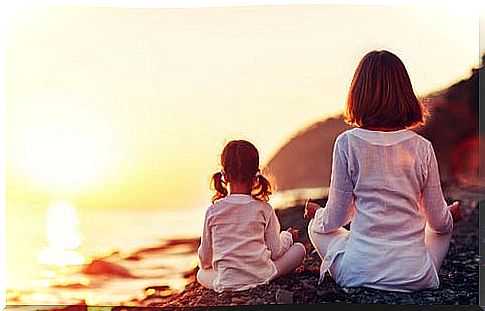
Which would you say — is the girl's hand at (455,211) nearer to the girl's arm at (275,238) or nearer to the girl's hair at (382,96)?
the girl's hair at (382,96)

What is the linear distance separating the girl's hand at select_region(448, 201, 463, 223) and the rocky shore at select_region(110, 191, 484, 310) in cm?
4

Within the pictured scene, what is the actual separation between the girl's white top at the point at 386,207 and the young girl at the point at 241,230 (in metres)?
0.32

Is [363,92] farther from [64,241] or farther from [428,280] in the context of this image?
[64,241]

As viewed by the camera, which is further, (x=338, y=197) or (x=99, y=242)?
(x=99, y=242)

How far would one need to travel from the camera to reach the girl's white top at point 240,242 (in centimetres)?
595

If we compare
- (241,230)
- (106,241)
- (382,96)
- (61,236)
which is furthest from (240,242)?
→ (382,96)

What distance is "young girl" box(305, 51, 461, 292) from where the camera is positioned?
231 inches

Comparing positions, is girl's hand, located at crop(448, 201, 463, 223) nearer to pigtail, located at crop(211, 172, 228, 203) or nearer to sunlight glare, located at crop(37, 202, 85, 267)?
pigtail, located at crop(211, 172, 228, 203)

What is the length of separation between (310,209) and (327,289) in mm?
442

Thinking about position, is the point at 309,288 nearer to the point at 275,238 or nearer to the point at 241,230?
the point at 275,238

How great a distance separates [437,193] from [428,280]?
469 mm

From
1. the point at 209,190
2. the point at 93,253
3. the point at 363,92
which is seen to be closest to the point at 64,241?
the point at 93,253

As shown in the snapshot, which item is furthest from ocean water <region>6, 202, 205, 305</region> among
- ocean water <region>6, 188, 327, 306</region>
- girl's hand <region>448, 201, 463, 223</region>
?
girl's hand <region>448, 201, 463, 223</region>

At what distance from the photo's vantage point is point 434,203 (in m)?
5.89
